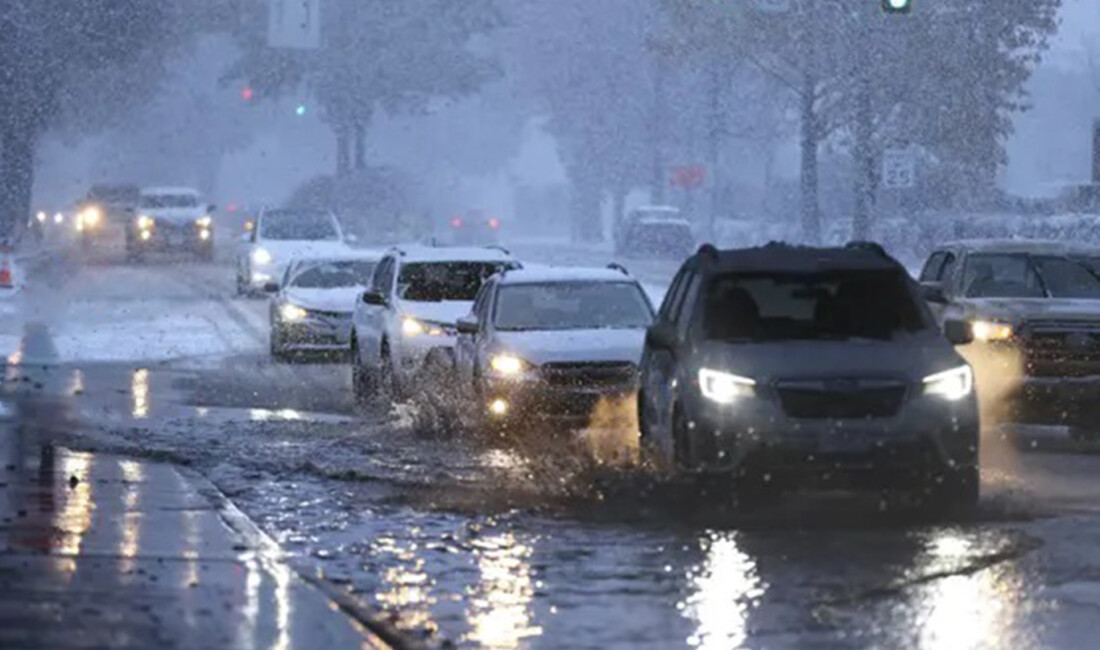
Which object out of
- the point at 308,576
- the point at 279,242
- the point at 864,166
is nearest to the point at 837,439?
the point at 308,576

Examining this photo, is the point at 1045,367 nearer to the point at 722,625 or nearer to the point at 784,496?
the point at 784,496

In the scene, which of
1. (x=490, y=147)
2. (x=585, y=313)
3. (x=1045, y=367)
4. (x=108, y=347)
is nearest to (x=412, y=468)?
(x=585, y=313)

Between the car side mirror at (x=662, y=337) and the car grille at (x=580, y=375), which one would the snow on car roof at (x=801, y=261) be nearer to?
the car side mirror at (x=662, y=337)

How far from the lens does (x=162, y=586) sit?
40.6 ft

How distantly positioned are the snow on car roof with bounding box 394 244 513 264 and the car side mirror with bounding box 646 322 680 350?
27.9ft

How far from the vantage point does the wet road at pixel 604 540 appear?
451 inches

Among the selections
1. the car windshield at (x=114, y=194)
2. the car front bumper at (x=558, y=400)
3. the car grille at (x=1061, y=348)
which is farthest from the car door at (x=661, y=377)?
the car windshield at (x=114, y=194)

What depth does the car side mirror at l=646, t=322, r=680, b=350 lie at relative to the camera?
17.2 m

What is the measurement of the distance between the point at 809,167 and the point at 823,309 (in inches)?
2237

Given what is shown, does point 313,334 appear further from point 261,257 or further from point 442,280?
point 261,257

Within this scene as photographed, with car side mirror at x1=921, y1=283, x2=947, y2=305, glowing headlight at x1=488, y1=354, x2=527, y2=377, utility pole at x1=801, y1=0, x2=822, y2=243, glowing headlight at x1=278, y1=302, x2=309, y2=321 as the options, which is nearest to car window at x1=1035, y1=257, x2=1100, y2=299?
car side mirror at x1=921, y1=283, x2=947, y2=305

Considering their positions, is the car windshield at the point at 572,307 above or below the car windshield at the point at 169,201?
above

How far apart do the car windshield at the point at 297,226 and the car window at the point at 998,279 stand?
3110 centimetres

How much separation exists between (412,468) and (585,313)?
3893 mm
